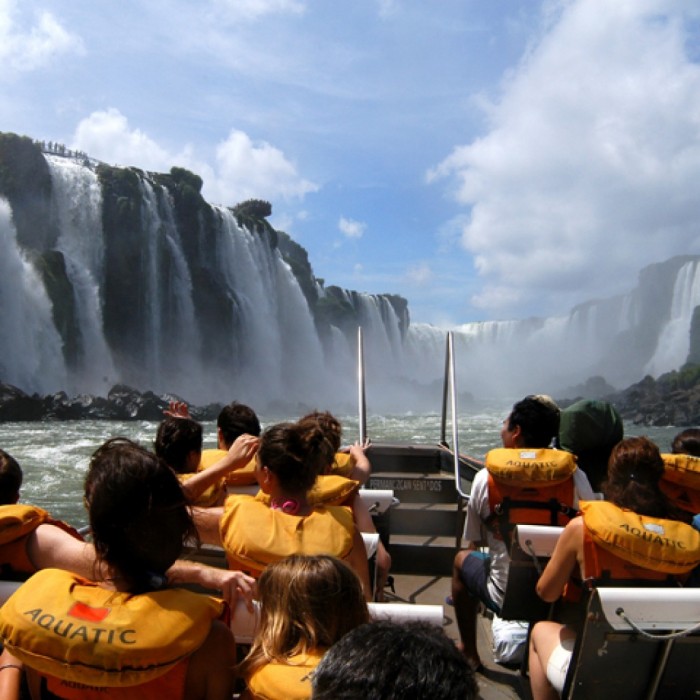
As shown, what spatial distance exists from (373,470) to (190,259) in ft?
113

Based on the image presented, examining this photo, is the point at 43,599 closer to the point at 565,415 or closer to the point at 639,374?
the point at 565,415

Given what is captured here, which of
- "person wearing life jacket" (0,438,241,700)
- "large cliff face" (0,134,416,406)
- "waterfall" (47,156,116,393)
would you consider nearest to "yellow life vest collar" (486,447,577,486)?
"person wearing life jacket" (0,438,241,700)

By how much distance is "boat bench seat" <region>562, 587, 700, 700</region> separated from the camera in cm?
169

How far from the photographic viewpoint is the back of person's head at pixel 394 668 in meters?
0.88

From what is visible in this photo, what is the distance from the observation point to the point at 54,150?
5062 cm

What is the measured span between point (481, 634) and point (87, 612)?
8.31 feet

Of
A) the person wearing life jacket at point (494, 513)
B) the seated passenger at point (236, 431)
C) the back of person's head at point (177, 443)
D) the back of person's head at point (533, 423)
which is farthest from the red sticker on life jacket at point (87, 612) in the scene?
the back of person's head at point (533, 423)

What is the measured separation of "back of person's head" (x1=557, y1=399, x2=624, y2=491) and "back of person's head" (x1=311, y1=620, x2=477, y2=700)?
8.23 ft

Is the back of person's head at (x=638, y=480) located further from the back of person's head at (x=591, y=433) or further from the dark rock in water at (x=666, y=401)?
the dark rock in water at (x=666, y=401)

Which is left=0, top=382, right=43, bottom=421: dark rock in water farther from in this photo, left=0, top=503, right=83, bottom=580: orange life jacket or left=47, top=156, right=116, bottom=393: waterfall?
left=0, top=503, right=83, bottom=580: orange life jacket

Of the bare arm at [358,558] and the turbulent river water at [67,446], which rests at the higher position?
the bare arm at [358,558]

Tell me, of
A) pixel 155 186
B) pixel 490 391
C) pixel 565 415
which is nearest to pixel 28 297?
pixel 155 186

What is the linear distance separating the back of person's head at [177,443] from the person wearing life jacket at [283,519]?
24.1 inches

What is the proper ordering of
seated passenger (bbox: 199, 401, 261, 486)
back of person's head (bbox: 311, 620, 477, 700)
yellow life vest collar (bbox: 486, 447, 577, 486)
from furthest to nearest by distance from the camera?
seated passenger (bbox: 199, 401, 261, 486) → yellow life vest collar (bbox: 486, 447, 577, 486) → back of person's head (bbox: 311, 620, 477, 700)
